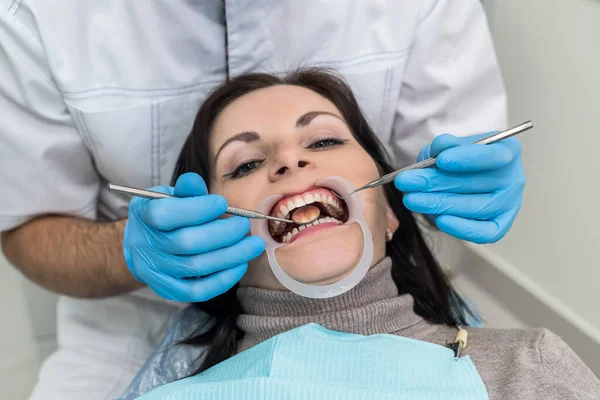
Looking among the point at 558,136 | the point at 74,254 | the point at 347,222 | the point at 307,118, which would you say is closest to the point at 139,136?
the point at 74,254

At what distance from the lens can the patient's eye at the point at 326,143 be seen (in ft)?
3.52

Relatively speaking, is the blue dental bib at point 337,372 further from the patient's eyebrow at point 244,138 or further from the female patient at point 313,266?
the patient's eyebrow at point 244,138

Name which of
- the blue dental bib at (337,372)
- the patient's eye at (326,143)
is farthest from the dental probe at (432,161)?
the blue dental bib at (337,372)

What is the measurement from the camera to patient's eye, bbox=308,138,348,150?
1.07 m

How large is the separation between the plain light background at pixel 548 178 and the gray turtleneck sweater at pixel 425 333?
67cm

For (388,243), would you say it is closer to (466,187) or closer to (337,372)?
(466,187)

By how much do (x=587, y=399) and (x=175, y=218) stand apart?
723mm

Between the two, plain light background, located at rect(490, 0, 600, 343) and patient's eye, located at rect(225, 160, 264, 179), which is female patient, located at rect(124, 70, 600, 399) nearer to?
patient's eye, located at rect(225, 160, 264, 179)

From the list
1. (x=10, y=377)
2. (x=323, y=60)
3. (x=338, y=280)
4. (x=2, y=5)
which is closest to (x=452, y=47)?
(x=323, y=60)

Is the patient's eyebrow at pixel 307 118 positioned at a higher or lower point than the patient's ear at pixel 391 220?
higher

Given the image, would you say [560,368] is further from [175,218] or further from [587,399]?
[175,218]

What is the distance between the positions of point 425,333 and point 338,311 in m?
0.18

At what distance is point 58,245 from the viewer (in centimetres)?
122

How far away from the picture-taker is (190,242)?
0.89 m
